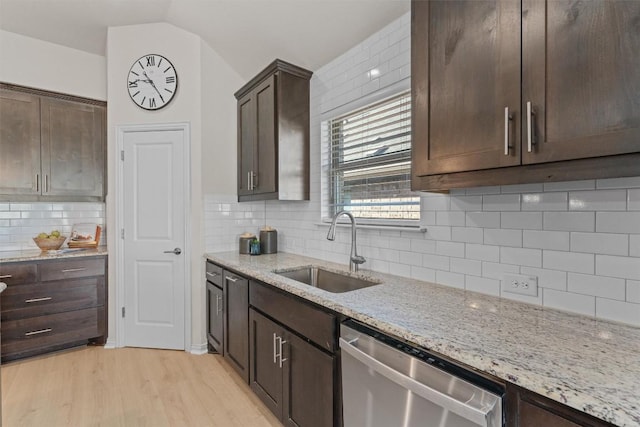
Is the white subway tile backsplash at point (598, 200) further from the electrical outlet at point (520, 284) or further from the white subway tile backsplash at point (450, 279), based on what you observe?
the white subway tile backsplash at point (450, 279)

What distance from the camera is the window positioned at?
80.2 inches

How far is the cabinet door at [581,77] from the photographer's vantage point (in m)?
0.90

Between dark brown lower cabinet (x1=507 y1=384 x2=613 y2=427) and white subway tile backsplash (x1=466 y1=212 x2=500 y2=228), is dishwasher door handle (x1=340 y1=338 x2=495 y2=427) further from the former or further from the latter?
white subway tile backsplash (x1=466 y1=212 x2=500 y2=228)

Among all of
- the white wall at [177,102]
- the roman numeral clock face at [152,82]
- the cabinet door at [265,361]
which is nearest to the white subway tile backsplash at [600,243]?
the cabinet door at [265,361]

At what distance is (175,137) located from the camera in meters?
3.06

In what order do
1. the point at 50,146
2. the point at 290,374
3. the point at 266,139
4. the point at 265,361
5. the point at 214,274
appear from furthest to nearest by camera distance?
the point at 50,146, the point at 214,274, the point at 266,139, the point at 265,361, the point at 290,374

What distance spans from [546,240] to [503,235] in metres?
0.18

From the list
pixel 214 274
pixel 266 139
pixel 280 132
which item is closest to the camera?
pixel 280 132

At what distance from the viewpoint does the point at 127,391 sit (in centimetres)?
241

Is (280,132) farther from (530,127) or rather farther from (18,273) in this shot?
(18,273)

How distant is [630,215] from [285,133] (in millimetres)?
2143

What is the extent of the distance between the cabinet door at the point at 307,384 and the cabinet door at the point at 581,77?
4.03 feet

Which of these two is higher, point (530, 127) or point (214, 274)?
point (530, 127)

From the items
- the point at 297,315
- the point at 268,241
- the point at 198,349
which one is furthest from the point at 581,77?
the point at 198,349
